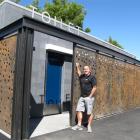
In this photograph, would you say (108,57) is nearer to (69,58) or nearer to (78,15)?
(69,58)

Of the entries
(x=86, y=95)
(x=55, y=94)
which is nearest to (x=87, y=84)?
(x=86, y=95)

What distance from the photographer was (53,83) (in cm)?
1141

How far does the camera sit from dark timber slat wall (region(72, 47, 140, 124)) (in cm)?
922

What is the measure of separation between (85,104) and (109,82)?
3259 mm

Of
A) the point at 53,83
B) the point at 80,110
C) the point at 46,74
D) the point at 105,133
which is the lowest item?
the point at 105,133

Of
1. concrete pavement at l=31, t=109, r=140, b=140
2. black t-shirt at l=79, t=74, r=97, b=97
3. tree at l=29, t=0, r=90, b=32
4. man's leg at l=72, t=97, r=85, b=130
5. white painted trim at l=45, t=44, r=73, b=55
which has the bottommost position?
concrete pavement at l=31, t=109, r=140, b=140

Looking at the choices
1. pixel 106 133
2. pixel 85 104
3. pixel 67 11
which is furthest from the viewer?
Answer: pixel 67 11

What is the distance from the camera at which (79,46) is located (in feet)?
29.6

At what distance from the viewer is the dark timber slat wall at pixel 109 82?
30.2 feet

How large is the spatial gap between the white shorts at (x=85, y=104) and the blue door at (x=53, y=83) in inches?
117

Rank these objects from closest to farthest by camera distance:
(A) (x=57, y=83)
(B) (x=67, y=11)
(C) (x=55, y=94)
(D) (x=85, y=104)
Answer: (D) (x=85, y=104) → (C) (x=55, y=94) → (A) (x=57, y=83) → (B) (x=67, y=11)

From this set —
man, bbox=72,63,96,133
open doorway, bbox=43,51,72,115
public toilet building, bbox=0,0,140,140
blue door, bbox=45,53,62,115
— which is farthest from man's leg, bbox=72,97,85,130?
blue door, bbox=45,53,62,115

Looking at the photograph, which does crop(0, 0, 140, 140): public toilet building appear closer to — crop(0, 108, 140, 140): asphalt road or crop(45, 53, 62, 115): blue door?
crop(45, 53, 62, 115): blue door

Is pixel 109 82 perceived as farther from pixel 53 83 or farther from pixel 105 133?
pixel 105 133
